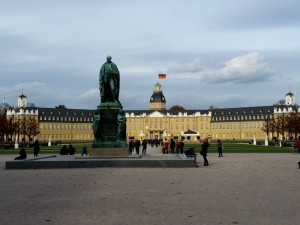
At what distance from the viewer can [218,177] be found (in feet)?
70.1

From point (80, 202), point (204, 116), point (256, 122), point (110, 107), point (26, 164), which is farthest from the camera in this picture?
point (204, 116)

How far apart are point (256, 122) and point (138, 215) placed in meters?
168

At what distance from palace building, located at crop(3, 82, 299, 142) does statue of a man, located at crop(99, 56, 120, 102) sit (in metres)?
141

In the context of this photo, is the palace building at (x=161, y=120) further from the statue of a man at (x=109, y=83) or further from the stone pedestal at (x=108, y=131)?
the stone pedestal at (x=108, y=131)

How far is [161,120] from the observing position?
623 feet

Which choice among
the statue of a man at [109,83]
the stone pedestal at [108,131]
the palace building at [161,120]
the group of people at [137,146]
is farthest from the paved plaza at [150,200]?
the palace building at [161,120]

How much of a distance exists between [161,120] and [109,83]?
526 feet

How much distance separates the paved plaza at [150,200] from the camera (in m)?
11.1

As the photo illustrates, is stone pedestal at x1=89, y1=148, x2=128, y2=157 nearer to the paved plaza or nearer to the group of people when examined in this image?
the group of people

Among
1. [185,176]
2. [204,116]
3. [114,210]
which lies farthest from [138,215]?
[204,116]

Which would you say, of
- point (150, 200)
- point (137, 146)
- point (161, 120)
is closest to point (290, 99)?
point (161, 120)

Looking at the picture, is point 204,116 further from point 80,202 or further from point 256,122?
point 80,202

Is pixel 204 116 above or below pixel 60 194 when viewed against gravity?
above

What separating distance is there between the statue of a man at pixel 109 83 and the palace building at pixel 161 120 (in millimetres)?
140590
